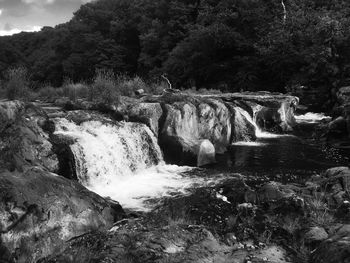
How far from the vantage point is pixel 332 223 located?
5.99 metres

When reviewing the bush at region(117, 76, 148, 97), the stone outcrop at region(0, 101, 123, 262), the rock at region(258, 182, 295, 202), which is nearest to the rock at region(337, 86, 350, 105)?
the bush at region(117, 76, 148, 97)

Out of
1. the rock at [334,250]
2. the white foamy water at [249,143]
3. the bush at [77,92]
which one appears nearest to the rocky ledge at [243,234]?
the rock at [334,250]

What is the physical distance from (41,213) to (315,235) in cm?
430

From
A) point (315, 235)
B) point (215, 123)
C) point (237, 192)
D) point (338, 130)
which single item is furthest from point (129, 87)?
point (315, 235)

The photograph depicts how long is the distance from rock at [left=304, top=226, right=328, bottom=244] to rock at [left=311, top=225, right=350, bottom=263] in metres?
0.27

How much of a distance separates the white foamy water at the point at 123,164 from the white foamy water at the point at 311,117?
1397 cm

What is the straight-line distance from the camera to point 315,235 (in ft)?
A: 18.3

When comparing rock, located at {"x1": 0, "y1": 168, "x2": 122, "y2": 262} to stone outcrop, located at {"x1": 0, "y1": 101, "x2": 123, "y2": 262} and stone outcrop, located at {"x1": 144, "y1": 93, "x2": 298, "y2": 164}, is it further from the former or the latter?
stone outcrop, located at {"x1": 144, "y1": 93, "x2": 298, "y2": 164}

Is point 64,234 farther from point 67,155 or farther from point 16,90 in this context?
point 16,90

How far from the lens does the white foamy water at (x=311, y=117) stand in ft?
77.9

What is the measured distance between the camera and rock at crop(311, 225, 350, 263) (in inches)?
181

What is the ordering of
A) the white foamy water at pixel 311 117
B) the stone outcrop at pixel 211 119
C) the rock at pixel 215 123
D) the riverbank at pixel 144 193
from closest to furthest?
the riverbank at pixel 144 193 < the stone outcrop at pixel 211 119 < the rock at pixel 215 123 < the white foamy water at pixel 311 117

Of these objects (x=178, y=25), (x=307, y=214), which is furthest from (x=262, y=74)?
(x=307, y=214)

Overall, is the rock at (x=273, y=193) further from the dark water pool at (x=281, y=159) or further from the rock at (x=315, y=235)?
the dark water pool at (x=281, y=159)
